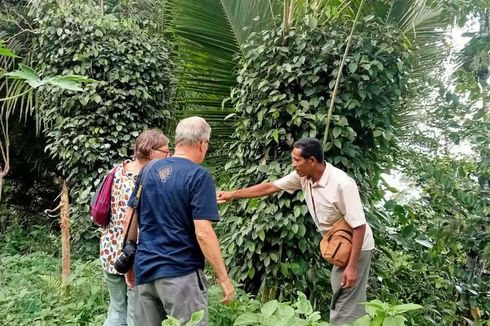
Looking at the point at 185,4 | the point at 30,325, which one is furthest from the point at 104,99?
the point at 30,325

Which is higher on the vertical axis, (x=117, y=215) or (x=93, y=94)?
(x=93, y=94)

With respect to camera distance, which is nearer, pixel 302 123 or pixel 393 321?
pixel 393 321

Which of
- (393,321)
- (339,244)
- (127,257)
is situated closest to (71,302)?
(127,257)

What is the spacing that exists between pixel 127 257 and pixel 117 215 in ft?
1.59

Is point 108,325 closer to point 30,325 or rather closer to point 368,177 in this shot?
point 30,325

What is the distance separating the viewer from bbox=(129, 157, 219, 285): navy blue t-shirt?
2.19 metres

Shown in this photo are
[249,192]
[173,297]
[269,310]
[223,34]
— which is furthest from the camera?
[223,34]

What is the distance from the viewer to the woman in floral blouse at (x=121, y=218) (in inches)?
111

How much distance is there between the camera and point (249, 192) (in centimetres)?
321

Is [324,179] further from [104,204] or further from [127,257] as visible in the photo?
[104,204]

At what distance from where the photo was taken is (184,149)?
2312mm

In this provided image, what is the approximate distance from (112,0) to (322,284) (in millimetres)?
5229

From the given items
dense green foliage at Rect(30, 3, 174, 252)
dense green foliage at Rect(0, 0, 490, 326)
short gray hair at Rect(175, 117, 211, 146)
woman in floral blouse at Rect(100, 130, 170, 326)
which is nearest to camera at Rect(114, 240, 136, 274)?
woman in floral blouse at Rect(100, 130, 170, 326)

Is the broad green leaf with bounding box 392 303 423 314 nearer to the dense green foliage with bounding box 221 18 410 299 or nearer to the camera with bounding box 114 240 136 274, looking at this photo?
the camera with bounding box 114 240 136 274
